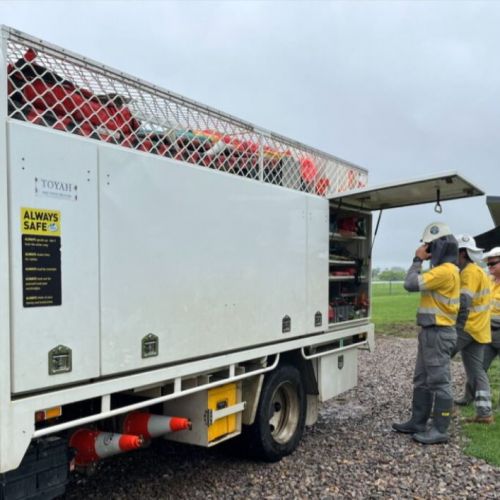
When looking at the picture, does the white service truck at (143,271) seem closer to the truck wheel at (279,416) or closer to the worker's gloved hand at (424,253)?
the truck wheel at (279,416)

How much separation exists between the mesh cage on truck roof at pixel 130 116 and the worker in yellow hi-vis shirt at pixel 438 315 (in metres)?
1.62

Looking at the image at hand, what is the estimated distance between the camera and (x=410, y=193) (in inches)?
230

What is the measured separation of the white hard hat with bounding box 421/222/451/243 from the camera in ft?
18.6

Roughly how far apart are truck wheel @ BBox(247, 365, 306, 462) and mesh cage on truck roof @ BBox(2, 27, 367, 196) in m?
1.85

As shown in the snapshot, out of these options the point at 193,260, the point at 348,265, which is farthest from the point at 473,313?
the point at 193,260

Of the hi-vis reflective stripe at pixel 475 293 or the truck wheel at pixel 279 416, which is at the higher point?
the hi-vis reflective stripe at pixel 475 293

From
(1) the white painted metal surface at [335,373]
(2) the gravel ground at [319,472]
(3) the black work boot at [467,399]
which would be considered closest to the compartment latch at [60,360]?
(2) the gravel ground at [319,472]

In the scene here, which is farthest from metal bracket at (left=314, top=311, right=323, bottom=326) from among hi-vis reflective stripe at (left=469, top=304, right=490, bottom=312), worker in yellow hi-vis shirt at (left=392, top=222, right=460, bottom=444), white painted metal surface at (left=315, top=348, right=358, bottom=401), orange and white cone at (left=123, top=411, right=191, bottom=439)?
hi-vis reflective stripe at (left=469, top=304, right=490, bottom=312)

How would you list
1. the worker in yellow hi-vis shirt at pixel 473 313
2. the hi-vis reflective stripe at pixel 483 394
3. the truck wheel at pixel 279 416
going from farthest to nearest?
the worker in yellow hi-vis shirt at pixel 473 313 → the hi-vis reflective stripe at pixel 483 394 → the truck wheel at pixel 279 416

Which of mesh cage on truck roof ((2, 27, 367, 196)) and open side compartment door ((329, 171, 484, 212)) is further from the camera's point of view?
open side compartment door ((329, 171, 484, 212))

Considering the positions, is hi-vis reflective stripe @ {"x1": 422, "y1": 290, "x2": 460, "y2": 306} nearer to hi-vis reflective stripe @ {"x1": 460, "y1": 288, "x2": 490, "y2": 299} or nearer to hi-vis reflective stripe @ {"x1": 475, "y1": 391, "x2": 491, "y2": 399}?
hi-vis reflective stripe @ {"x1": 460, "y1": 288, "x2": 490, "y2": 299}

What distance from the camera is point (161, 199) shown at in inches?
139

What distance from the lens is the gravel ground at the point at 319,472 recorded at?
171 inches

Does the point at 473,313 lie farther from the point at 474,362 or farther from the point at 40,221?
the point at 40,221
